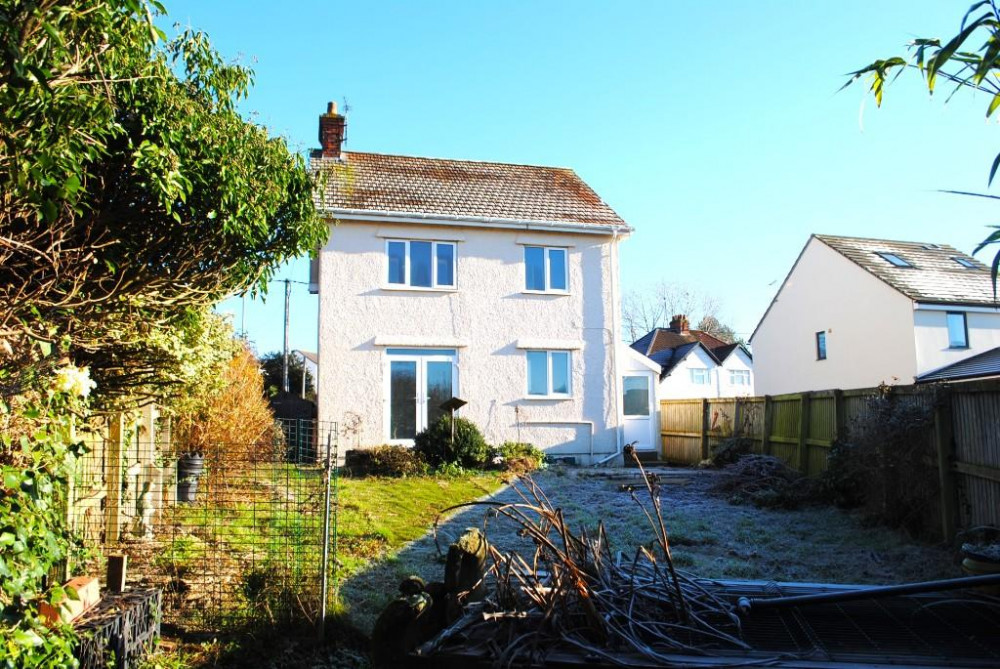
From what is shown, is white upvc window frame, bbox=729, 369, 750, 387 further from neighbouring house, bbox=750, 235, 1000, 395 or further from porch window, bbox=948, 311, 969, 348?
porch window, bbox=948, 311, 969, 348

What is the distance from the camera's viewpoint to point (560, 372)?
674 inches

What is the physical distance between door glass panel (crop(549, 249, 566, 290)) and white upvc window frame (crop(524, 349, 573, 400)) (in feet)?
5.24

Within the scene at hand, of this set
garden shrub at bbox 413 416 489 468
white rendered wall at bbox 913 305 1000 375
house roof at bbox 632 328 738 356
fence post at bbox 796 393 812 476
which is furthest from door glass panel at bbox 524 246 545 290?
house roof at bbox 632 328 738 356

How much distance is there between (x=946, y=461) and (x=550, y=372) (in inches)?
394

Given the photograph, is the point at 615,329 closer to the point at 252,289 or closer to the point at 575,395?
the point at 575,395

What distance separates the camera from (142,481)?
773 cm

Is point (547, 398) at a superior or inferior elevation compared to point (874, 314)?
inferior

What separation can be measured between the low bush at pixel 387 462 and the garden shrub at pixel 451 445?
0.27 metres

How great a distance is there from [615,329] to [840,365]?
37.5ft

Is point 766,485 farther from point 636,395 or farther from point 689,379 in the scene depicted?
point 689,379

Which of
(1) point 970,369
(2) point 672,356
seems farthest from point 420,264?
(2) point 672,356

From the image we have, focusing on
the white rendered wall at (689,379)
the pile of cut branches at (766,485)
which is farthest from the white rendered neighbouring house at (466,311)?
the white rendered wall at (689,379)

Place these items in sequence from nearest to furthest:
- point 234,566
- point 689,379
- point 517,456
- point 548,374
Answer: point 234,566, point 517,456, point 548,374, point 689,379

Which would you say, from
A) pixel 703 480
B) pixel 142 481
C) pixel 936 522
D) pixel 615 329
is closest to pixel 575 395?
pixel 615 329
